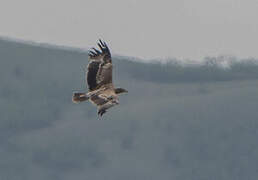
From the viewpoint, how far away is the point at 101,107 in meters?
39.5

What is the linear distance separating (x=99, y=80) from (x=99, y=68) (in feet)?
2.69

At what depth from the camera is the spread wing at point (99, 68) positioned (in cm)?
4378

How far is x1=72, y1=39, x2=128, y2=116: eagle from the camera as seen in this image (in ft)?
137

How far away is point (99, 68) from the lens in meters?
44.5

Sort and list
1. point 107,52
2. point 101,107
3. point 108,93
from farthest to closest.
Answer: point 107,52
point 108,93
point 101,107

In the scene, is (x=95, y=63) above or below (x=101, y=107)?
above

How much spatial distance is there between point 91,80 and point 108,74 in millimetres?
850

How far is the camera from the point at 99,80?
43875 mm

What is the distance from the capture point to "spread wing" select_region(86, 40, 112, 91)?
43.8 metres

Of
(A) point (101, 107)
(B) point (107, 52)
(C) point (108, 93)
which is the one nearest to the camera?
(A) point (101, 107)

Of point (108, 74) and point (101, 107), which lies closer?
point (101, 107)

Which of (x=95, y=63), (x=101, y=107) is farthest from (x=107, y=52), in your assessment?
(x=101, y=107)

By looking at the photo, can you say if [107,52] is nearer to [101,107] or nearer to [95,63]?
[95,63]

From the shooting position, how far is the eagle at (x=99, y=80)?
41.7m
